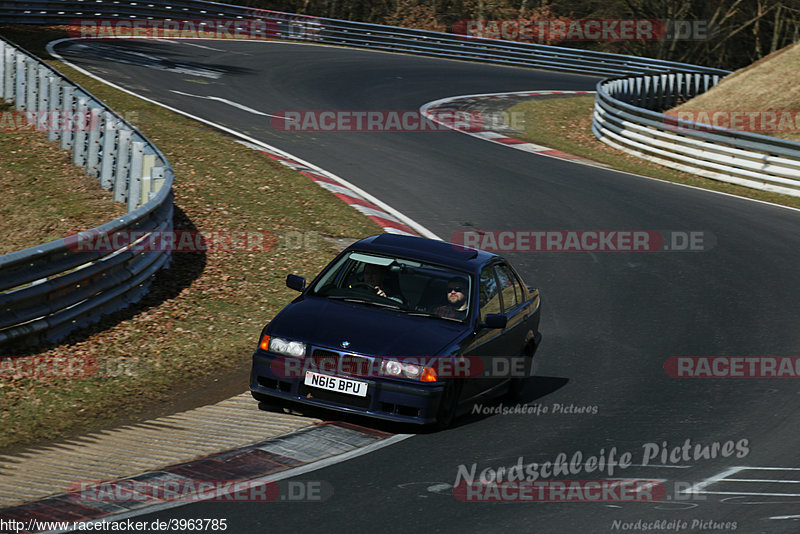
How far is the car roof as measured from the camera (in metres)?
9.38

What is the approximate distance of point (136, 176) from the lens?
14.1m

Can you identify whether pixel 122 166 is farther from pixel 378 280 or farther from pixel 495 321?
pixel 495 321

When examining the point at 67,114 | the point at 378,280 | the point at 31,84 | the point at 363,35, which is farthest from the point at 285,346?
the point at 363,35

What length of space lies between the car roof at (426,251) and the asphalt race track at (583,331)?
1390mm

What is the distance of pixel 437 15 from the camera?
2062 inches

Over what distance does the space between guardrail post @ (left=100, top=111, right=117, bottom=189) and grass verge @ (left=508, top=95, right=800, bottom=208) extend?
12168mm

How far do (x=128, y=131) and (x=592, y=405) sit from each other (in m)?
8.43

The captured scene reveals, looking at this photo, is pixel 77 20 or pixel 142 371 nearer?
pixel 142 371

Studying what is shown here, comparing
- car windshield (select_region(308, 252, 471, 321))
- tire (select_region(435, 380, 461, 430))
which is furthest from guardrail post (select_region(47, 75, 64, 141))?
tire (select_region(435, 380, 461, 430))

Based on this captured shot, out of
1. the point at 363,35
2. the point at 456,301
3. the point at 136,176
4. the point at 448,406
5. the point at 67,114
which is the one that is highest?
the point at 363,35

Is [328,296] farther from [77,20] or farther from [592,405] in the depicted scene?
[77,20]

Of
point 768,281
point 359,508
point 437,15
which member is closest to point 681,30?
point 437,15

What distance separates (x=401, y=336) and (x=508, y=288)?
1872 mm

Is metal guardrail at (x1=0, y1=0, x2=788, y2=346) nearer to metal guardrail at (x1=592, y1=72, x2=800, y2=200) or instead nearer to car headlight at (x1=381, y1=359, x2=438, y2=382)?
metal guardrail at (x1=592, y1=72, x2=800, y2=200)
